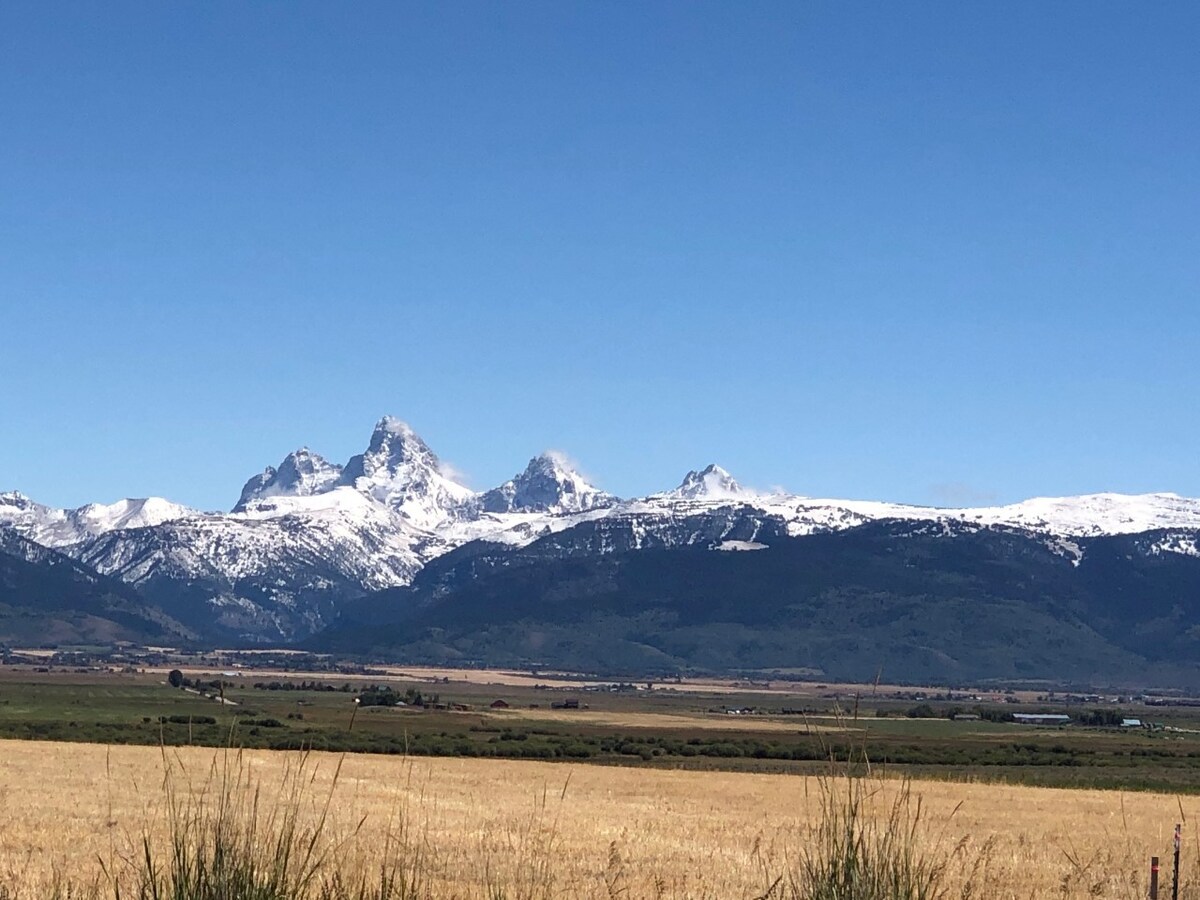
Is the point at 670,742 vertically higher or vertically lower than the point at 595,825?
lower

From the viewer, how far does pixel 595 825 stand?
47.4 m

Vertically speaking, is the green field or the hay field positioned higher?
the hay field

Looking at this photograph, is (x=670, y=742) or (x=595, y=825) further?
(x=670, y=742)

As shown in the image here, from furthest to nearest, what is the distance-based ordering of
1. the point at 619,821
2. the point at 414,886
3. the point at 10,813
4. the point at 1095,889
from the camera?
the point at 619,821
the point at 10,813
the point at 1095,889
the point at 414,886

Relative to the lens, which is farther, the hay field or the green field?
the green field

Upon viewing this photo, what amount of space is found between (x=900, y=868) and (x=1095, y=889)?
2152 centimetres

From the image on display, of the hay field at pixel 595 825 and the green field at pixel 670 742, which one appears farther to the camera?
the green field at pixel 670 742

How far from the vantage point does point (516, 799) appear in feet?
195

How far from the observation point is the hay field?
31094mm

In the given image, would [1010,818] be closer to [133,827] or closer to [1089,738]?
[133,827]

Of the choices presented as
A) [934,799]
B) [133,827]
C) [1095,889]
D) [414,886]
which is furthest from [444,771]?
[414,886]

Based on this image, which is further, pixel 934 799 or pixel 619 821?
pixel 934 799

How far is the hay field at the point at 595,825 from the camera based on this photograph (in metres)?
31.1

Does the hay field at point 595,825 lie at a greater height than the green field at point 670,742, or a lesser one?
greater
